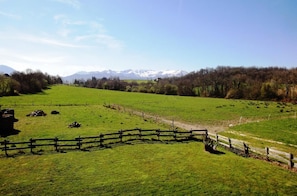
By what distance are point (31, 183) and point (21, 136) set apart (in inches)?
715

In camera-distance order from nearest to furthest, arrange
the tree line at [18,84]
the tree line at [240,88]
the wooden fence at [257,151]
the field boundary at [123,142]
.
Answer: the wooden fence at [257,151]
the field boundary at [123,142]
the tree line at [18,84]
the tree line at [240,88]

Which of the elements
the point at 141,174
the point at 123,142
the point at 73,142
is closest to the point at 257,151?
the point at 141,174

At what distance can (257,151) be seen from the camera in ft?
88.6

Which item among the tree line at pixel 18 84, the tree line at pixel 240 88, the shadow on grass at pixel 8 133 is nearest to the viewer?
the shadow on grass at pixel 8 133

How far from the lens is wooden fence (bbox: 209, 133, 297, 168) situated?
75.1ft

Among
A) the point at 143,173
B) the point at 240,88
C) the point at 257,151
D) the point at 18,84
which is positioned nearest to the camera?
the point at 143,173

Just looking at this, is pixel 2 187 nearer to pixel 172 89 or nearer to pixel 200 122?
pixel 200 122

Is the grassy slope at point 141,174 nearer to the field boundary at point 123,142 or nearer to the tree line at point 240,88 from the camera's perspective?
the field boundary at point 123,142

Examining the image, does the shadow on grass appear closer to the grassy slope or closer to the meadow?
the meadow

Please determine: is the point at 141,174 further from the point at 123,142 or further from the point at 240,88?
the point at 240,88

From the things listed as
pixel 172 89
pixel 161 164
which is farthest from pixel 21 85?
pixel 161 164

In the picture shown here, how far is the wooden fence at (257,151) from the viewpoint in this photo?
22895 millimetres

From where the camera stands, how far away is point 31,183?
18906 millimetres

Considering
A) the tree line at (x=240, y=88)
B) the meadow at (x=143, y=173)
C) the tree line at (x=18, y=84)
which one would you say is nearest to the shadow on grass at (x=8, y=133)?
the meadow at (x=143, y=173)
